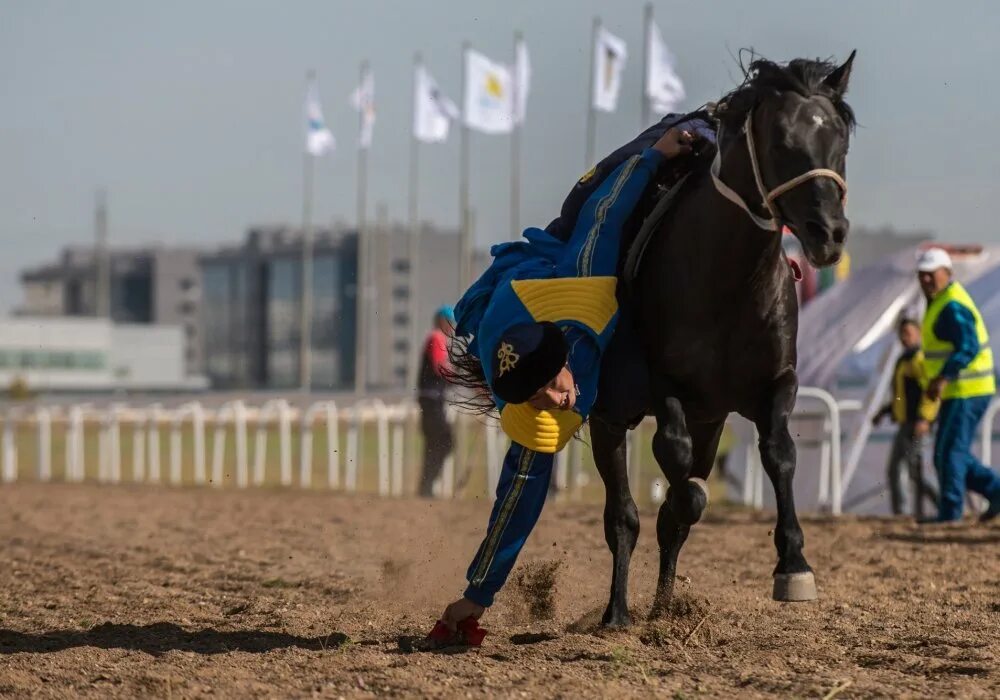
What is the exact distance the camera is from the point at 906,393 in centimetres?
1234

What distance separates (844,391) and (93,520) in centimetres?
769

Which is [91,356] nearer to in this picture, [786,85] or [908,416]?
[908,416]

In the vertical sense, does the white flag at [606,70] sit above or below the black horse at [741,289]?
above

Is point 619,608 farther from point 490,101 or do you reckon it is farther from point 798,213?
point 490,101

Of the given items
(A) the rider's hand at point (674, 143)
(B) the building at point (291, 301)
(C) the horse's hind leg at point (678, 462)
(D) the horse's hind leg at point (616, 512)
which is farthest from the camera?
(B) the building at point (291, 301)

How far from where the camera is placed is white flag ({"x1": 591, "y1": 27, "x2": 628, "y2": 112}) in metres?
20.8

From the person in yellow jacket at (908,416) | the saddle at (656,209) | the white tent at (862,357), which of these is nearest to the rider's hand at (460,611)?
the saddle at (656,209)

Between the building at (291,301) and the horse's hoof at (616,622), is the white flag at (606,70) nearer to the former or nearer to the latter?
the horse's hoof at (616,622)

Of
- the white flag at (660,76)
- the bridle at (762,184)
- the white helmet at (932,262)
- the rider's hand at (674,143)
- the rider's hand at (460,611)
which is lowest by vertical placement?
the rider's hand at (460,611)

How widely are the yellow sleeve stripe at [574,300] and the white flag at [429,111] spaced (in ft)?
74.4

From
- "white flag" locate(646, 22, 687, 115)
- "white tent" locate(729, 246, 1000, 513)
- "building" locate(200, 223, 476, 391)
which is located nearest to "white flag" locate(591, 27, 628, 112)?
"white flag" locate(646, 22, 687, 115)

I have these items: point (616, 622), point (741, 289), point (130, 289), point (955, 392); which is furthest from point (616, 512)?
point (130, 289)

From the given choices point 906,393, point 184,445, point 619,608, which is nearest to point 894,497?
point 906,393

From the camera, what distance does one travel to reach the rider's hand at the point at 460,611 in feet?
17.6
